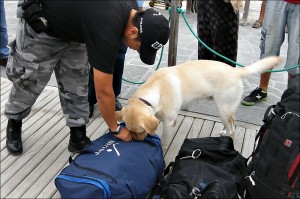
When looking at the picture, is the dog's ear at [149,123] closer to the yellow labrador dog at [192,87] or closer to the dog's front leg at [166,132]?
the yellow labrador dog at [192,87]

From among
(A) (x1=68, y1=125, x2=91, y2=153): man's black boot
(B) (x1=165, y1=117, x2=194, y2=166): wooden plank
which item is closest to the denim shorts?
(B) (x1=165, y1=117, x2=194, y2=166): wooden plank

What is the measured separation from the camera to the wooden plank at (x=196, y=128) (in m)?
3.23

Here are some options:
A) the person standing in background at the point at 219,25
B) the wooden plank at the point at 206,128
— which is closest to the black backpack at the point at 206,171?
the wooden plank at the point at 206,128

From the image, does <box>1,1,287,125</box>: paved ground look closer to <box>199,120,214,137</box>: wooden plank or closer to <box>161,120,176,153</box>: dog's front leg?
<box>199,120,214,137</box>: wooden plank

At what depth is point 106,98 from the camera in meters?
2.19

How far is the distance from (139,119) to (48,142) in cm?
114

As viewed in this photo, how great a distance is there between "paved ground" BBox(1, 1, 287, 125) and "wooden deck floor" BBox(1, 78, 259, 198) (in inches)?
9.4

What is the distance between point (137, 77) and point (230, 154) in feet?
7.65

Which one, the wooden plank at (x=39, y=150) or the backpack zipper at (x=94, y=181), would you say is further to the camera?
the wooden plank at (x=39, y=150)

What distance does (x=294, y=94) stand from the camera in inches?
81.9

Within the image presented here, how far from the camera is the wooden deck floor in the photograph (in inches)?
101

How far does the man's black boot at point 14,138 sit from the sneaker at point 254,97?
8.01ft

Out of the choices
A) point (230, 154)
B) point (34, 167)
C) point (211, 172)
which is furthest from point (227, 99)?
point (34, 167)

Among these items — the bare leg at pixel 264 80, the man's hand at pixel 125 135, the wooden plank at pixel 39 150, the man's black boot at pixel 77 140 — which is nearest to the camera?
the man's hand at pixel 125 135
